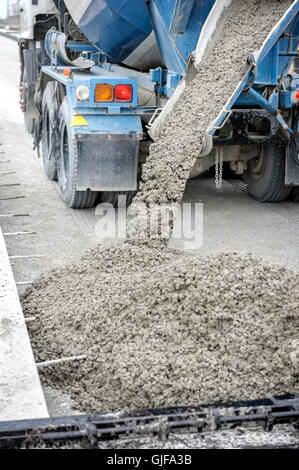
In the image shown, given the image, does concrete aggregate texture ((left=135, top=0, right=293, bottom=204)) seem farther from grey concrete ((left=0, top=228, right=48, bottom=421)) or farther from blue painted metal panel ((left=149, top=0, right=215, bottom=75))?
grey concrete ((left=0, top=228, right=48, bottom=421))

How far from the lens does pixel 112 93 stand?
16.6 ft

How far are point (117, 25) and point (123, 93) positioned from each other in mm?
687

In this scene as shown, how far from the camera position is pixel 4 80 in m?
16.1

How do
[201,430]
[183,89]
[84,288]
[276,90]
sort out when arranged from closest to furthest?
[201,430]
[84,288]
[183,89]
[276,90]

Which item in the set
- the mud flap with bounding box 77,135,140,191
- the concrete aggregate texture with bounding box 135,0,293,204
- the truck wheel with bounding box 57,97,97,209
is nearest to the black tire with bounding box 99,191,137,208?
the truck wheel with bounding box 57,97,97,209

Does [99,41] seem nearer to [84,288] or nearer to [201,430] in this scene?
[84,288]

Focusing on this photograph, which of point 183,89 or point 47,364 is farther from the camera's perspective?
point 183,89

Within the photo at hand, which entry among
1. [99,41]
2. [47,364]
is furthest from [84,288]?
[99,41]

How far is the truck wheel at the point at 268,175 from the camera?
19.2ft

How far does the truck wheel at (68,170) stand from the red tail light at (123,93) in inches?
21.8

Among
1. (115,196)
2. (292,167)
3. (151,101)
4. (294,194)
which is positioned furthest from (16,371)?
(294,194)

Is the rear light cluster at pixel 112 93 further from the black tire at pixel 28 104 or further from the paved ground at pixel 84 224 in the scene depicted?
the black tire at pixel 28 104

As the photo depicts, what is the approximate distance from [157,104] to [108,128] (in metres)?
0.63

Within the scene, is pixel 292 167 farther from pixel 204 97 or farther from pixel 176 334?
pixel 176 334
